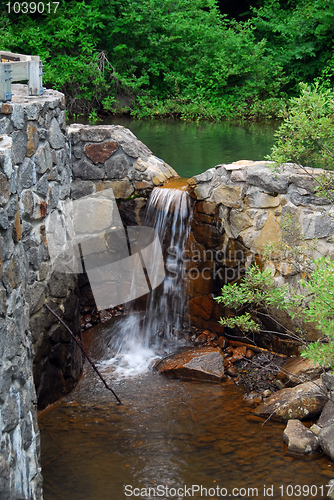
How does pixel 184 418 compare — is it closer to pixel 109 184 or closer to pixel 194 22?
pixel 109 184

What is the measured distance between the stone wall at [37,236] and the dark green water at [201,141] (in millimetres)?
1418

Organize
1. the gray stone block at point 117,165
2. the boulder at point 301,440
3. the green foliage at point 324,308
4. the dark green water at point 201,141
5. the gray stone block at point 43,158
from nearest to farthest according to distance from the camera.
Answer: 1. the green foliage at point 324,308
2. the boulder at point 301,440
3. the gray stone block at point 43,158
4. the gray stone block at point 117,165
5. the dark green water at point 201,141

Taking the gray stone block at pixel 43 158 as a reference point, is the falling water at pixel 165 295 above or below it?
below

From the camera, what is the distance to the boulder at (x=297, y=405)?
5.03 m

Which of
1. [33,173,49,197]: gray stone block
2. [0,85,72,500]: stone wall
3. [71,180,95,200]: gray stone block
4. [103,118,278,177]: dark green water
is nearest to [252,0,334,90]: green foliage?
[103,118,278,177]: dark green water

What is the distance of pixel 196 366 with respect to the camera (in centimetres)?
600

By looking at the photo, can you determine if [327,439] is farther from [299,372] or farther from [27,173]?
[27,173]

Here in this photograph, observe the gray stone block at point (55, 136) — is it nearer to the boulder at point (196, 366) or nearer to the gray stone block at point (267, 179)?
the gray stone block at point (267, 179)

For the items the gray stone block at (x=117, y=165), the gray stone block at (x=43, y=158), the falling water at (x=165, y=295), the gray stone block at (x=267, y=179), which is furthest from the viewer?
the gray stone block at (x=117, y=165)

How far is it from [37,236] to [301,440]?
10.4 feet

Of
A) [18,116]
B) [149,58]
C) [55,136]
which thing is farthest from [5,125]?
[149,58]

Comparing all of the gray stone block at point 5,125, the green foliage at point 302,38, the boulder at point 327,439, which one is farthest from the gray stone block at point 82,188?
the green foliage at point 302,38

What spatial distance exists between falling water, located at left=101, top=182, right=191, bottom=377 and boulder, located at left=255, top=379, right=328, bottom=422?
1860mm

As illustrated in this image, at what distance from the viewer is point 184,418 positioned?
5172 mm
